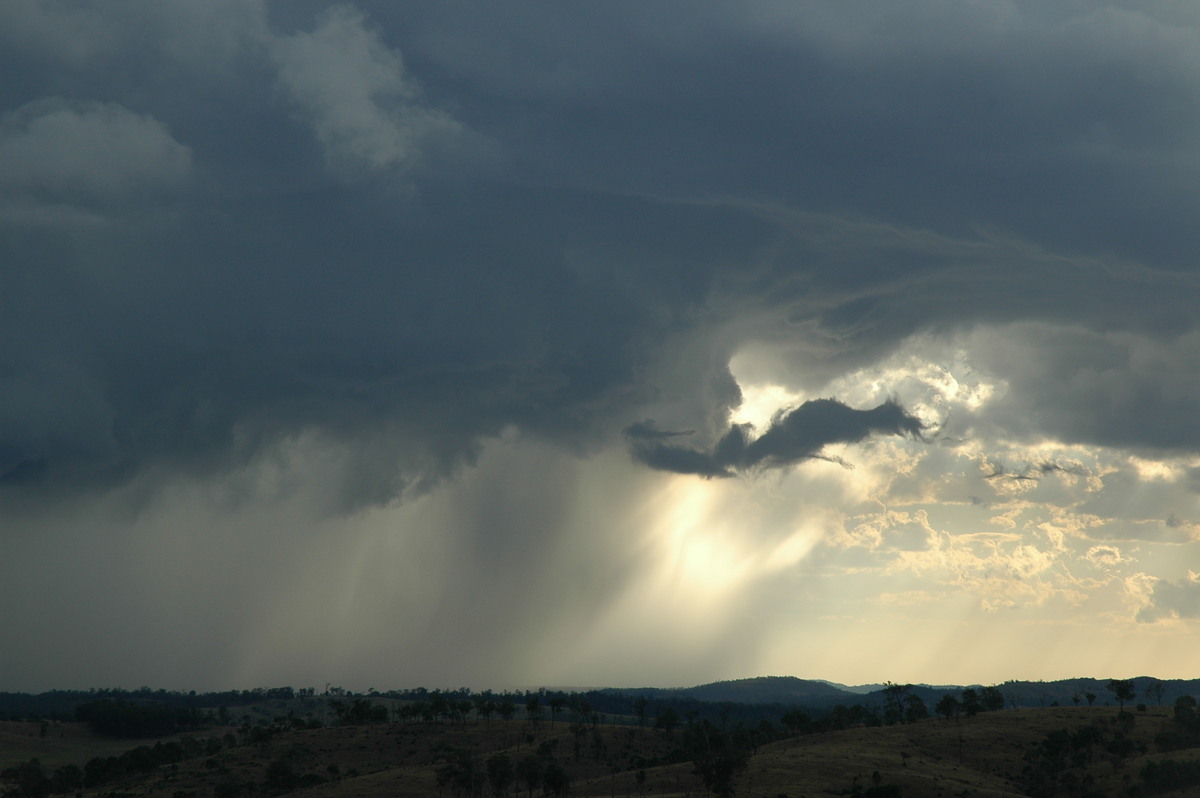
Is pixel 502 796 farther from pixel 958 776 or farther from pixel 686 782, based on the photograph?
pixel 958 776

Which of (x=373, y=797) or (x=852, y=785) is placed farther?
(x=373, y=797)

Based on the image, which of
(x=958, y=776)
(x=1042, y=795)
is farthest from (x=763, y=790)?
(x=1042, y=795)

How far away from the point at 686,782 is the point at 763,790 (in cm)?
2437

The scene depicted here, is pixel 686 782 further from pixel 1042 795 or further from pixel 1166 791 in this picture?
pixel 1166 791

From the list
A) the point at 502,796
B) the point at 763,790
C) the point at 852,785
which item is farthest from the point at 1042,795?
the point at 502,796

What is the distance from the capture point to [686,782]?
19950 cm

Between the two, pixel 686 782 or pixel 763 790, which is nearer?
pixel 763 790

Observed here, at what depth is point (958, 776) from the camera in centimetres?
19712

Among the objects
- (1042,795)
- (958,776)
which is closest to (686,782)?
(958,776)

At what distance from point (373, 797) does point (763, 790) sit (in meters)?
79.5

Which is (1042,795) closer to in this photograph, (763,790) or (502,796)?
(763,790)

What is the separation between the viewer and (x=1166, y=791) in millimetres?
177500

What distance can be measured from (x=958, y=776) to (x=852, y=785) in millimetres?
29268

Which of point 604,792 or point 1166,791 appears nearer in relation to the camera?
point 1166,791
